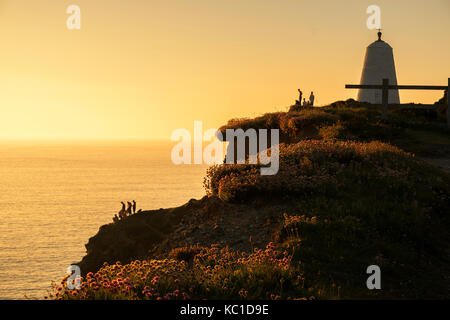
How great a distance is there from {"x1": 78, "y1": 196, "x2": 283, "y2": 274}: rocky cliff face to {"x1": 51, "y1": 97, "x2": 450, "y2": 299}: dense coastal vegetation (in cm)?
5

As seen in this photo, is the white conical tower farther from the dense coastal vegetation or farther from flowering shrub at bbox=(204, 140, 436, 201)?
flowering shrub at bbox=(204, 140, 436, 201)

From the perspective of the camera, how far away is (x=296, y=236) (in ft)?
40.6

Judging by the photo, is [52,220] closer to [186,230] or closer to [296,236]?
[186,230]

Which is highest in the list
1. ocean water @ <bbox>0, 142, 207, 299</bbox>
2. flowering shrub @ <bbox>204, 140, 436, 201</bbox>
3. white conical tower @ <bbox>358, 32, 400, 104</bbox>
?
white conical tower @ <bbox>358, 32, 400, 104</bbox>

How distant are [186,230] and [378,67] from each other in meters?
38.6

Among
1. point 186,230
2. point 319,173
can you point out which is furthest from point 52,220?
point 319,173

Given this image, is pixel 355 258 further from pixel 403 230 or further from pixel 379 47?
pixel 379 47

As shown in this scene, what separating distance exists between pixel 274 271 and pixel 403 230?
5.91m

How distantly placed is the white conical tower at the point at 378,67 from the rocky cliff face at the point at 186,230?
3383 centimetres

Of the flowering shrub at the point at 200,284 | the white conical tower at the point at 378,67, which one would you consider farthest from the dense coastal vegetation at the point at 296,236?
the white conical tower at the point at 378,67

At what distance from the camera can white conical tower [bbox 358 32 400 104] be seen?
47.4 meters

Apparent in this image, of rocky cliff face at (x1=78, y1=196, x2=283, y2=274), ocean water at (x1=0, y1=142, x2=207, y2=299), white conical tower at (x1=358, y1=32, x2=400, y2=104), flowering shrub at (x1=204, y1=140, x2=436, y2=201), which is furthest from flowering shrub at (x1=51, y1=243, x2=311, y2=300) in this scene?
ocean water at (x1=0, y1=142, x2=207, y2=299)

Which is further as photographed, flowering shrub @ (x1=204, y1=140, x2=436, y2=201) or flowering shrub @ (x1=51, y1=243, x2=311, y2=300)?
flowering shrub @ (x1=204, y1=140, x2=436, y2=201)

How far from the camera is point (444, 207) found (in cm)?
1570
